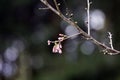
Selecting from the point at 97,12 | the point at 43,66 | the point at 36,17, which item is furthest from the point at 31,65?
the point at 97,12

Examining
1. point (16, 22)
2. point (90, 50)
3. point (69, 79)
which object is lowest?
point (69, 79)

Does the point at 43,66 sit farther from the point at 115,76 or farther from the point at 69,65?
the point at 115,76

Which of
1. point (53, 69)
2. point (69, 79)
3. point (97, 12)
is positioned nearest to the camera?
point (69, 79)

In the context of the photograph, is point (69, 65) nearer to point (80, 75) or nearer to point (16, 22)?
point (80, 75)

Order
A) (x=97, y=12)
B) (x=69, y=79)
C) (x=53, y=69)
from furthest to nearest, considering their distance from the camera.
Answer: (x=97, y=12), (x=53, y=69), (x=69, y=79)

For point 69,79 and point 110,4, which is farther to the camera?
point 110,4

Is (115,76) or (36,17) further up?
(36,17)
